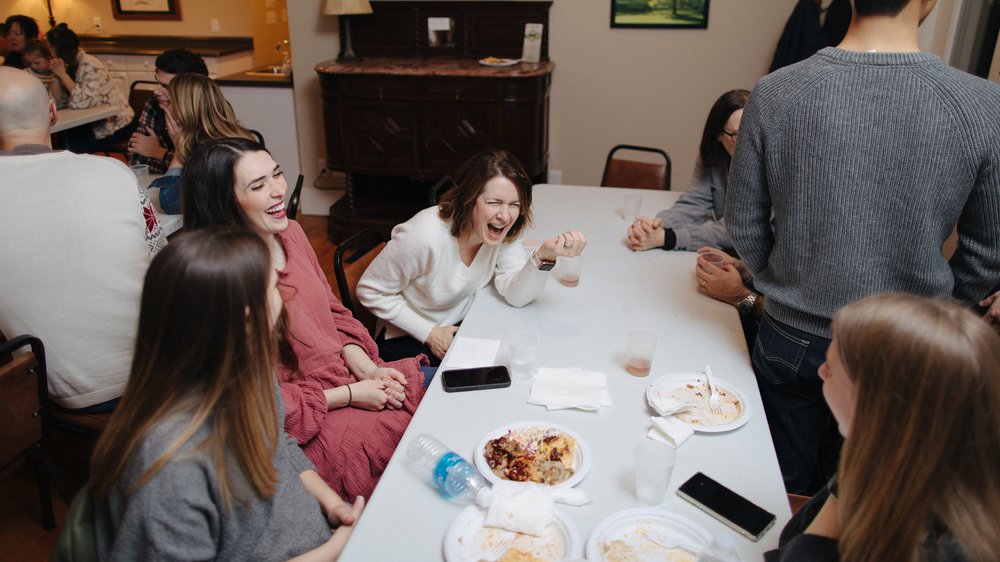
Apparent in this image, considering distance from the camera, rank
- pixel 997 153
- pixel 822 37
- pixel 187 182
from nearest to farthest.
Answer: pixel 997 153 < pixel 187 182 < pixel 822 37

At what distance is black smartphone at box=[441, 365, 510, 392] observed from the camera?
1.58 m

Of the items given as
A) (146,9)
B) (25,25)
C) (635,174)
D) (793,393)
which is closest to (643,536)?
(793,393)

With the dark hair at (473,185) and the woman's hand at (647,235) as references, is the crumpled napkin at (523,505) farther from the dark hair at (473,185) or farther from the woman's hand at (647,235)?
the woman's hand at (647,235)

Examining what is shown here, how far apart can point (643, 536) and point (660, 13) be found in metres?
3.93

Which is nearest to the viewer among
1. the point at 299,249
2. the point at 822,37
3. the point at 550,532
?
the point at 550,532

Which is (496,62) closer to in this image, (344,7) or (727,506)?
(344,7)

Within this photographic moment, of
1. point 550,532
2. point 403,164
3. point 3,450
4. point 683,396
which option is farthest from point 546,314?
point 403,164

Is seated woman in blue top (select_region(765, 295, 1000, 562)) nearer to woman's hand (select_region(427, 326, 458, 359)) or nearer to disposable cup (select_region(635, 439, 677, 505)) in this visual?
disposable cup (select_region(635, 439, 677, 505))

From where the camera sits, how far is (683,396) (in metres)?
1.55

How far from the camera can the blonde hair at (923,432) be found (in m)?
0.84

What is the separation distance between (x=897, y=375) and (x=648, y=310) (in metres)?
1.13

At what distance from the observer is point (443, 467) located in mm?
1259

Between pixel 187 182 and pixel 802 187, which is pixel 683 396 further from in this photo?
pixel 187 182

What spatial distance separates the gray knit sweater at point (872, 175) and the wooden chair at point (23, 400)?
1768 mm
